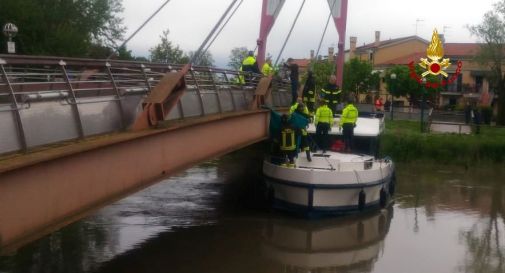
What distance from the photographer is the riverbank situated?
35500 millimetres

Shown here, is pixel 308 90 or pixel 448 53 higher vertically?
pixel 448 53

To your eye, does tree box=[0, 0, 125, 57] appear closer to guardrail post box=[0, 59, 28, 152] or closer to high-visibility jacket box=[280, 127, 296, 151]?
high-visibility jacket box=[280, 127, 296, 151]

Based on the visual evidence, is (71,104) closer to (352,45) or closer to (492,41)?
(492,41)

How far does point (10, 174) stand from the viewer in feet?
25.8

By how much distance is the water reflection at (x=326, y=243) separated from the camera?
15.9 meters

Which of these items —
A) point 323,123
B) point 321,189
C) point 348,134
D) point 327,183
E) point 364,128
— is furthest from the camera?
point 364,128

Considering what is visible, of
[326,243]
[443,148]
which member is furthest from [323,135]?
[443,148]

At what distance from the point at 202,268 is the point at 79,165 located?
19.7 feet

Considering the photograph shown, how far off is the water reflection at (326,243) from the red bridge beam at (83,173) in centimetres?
364

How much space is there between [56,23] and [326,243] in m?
31.5

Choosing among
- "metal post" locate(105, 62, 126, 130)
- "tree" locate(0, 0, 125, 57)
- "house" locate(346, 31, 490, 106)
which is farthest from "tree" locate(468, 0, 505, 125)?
"metal post" locate(105, 62, 126, 130)

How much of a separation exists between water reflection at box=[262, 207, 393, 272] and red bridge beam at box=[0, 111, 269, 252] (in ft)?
11.9

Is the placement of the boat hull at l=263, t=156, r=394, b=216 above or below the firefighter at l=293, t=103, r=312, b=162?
below

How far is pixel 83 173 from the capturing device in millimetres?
9492
